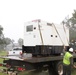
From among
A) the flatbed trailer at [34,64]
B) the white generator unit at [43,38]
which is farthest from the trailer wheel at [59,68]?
the white generator unit at [43,38]

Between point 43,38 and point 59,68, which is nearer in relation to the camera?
point 59,68

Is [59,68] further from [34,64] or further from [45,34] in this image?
[45,34]

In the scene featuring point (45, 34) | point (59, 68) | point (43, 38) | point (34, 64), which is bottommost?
point (59, 68)

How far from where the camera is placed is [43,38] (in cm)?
998

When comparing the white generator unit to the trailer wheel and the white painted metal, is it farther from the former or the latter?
the trailer wheel

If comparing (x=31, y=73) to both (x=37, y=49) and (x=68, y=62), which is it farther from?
(x=68, y=62)

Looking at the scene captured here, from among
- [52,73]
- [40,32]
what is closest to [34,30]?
[40,32]

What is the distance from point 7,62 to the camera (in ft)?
30.3

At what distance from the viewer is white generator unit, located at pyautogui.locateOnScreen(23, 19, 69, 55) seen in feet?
32.4

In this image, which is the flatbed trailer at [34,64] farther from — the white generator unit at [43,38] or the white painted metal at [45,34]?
the white painted metal at [45,34]

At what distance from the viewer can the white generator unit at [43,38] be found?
9.89 m

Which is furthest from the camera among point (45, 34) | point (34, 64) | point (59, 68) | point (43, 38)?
point (45, 34)

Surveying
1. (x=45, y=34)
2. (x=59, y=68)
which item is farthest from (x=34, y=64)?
(x=45, y=34)

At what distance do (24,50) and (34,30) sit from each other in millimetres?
1479
